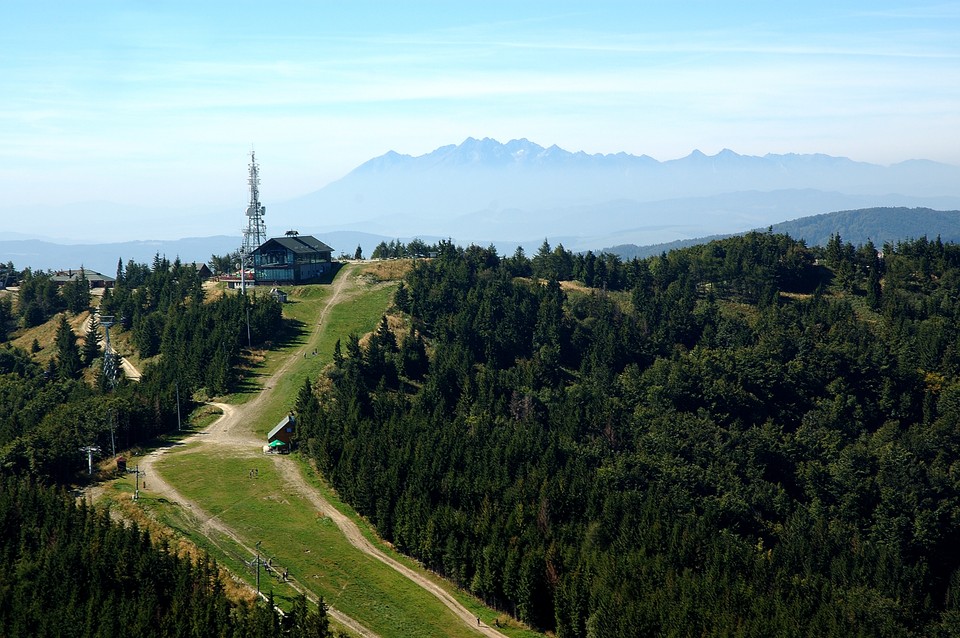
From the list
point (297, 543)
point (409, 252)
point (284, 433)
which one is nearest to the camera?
point (297, 543)

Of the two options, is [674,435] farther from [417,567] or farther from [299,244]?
[299,244]

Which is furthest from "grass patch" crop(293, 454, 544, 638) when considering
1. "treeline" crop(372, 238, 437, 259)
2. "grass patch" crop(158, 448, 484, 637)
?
"treeline" crop(372, 238, 437, 259)

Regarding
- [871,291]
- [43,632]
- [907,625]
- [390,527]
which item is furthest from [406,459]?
[871,291]

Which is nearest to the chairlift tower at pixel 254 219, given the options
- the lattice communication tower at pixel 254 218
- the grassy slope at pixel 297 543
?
the lattice communication tower at pixel 254 218

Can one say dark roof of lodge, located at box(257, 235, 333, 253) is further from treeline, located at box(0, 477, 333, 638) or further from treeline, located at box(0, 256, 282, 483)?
treeline, located at box(0, 477, 333, 638)

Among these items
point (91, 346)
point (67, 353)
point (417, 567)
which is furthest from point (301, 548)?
point (91, 346)
